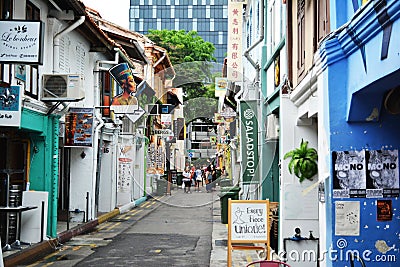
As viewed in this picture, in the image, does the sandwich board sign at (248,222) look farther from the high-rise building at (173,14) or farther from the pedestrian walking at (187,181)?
the high-rise building at (173,14)

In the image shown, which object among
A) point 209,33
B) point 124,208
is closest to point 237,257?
point 124,208

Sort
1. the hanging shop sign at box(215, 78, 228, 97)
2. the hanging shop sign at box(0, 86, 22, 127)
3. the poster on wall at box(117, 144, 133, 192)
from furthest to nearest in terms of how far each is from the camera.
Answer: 1. the poster on wall at box(117, 144, 133, 192)
2. the hanging shop sign at box(215, 78, 228, 97)
3. the hanging shop sign at box(0, 86, 22, 127)

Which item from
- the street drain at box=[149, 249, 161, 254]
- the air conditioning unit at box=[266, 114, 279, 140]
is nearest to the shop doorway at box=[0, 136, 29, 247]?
the street drain at box=[149, 249, 161, 254]

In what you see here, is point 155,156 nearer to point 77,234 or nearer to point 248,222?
point 77,234

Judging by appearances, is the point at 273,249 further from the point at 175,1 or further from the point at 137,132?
the point at 175,1

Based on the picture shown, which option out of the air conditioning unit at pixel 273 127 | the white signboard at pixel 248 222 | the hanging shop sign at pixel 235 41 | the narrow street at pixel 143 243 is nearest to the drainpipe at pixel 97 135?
the narrow street at pixel 143 243

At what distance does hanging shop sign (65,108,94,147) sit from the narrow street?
8.69 feet

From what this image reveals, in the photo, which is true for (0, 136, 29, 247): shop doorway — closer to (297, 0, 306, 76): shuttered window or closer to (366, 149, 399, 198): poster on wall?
(297, 0, 306, 76): shuttered window

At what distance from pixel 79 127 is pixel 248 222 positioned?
850 cm

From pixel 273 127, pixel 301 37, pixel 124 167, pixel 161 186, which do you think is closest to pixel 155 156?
pixel 161 186

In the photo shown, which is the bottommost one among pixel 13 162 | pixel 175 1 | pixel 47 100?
pixel 13 162

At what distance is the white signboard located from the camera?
10008mm

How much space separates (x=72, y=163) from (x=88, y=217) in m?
1.79

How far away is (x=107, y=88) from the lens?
2220 centimetres
